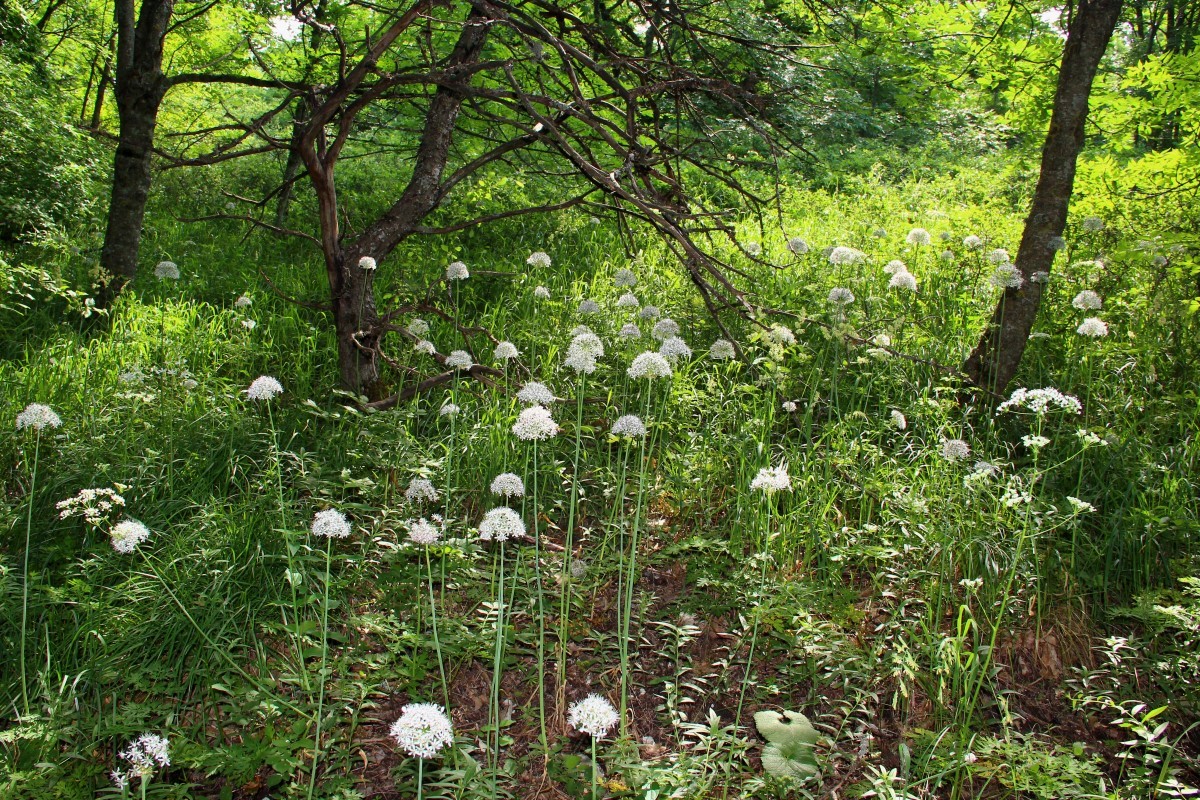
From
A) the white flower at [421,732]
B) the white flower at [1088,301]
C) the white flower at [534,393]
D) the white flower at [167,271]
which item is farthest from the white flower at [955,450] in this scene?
the white flower at [167,271]

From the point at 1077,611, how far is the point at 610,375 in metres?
2.52

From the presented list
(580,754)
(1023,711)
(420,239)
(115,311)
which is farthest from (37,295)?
(1023,711)

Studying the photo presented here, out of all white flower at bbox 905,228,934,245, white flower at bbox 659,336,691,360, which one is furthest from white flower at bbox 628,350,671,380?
white flower at bbox 905,228,934,245

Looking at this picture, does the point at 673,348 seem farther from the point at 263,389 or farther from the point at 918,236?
the point at 918,236

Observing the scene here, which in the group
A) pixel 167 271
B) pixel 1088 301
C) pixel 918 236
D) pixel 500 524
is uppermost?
pixel 918 236

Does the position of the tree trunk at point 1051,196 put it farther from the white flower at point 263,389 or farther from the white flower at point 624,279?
the white flower at point 263,389

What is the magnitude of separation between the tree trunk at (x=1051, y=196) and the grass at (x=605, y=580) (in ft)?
0.96

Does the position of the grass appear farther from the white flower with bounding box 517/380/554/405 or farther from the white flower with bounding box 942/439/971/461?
the white flower with bounding box 517/380/554/405

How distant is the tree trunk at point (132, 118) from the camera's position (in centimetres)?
471

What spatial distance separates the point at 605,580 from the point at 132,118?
4.21 meters

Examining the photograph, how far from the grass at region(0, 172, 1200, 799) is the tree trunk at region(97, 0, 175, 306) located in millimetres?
614

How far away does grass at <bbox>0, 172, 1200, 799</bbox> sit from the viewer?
2.29m

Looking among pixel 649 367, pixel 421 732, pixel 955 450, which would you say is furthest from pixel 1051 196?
pixel 421 732

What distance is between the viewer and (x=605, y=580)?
3.14 meters
